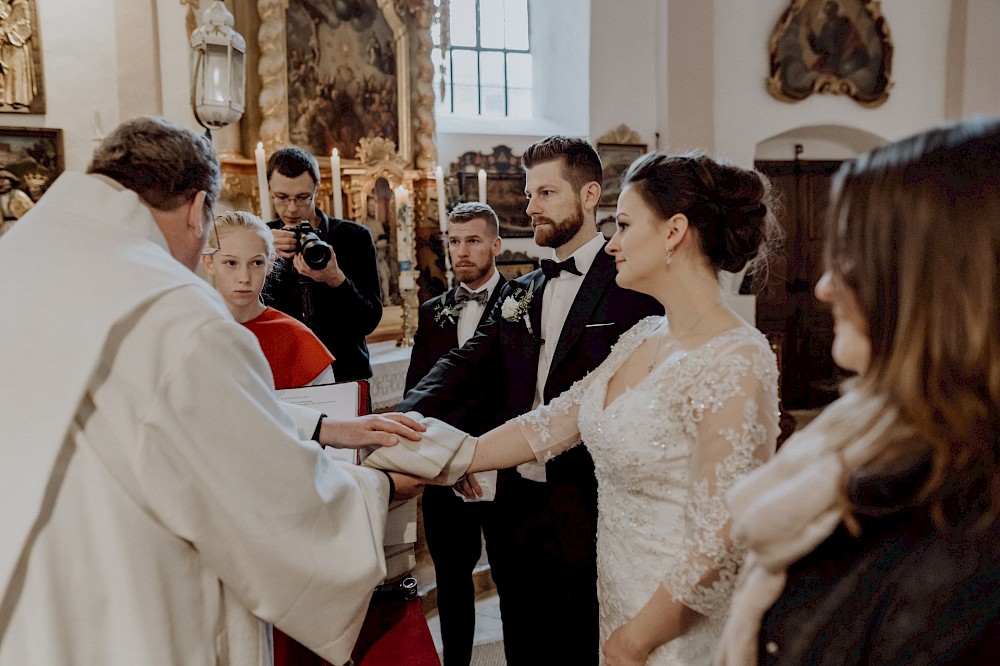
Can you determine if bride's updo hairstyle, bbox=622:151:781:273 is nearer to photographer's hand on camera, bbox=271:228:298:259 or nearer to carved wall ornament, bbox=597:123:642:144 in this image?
photographer's hand on camera, bbox=271:228:298:259

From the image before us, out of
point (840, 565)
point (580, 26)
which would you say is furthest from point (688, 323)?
point (580, 26)

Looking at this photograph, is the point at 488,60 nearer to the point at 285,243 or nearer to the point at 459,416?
the point at 285,243

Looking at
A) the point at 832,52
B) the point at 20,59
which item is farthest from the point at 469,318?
the point at 832,52

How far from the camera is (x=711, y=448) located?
1795 mm

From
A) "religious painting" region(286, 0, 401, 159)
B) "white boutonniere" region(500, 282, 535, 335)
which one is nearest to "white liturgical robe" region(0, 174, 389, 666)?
"white boutonniere" region(500, 282, 535, 335)

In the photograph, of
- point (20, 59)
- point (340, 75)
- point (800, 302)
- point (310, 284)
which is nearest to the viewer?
point (310, 284)

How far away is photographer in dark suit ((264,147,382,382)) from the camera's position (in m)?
3.52

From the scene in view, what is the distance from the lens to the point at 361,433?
2.35m

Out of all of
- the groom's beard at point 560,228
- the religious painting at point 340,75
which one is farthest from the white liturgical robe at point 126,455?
the religious painting at point 340,75

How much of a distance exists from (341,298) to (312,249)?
482mm

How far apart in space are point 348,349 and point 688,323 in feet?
7.31

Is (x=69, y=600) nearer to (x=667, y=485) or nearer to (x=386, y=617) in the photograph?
(x=386, y=617)

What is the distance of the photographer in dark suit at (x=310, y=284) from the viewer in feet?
11.6

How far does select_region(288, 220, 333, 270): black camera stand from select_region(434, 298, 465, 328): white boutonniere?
2.28 feet
